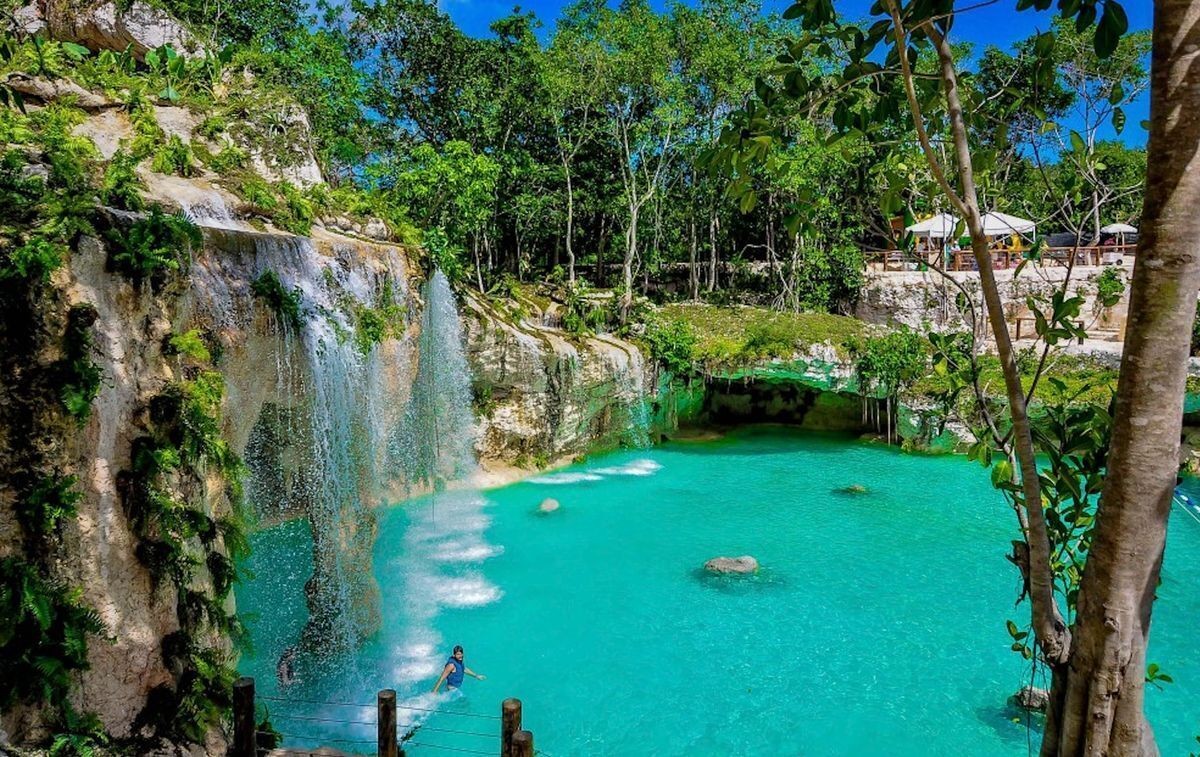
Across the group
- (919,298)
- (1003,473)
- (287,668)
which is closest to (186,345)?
(287,668)

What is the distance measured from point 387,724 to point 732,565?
7320 millimetres

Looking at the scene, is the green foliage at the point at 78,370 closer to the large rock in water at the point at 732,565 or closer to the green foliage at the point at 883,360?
the large rock in water at the point at 732,565

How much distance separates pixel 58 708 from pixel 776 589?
9.61m

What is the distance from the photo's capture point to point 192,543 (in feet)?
19.9

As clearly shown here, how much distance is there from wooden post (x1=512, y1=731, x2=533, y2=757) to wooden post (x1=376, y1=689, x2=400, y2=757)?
1.25 m

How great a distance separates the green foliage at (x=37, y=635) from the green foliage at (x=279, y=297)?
449 centimetres

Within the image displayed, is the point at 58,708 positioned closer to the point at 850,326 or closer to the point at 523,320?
the point at 523,320

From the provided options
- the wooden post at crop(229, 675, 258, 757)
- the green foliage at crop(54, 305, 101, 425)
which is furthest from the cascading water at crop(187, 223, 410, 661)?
the wooden post at crop(229, 675, 258, 757)

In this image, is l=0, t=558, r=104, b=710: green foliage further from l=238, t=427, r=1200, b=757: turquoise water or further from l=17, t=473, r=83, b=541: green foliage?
l=238, t=427, r=1200, b=757: turquoise water

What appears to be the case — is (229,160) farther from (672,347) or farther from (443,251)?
(672,347)

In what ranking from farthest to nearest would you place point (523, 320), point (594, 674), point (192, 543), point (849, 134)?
point (523, 320)
point (594, 674)
point (192, 543)
point (849, 134)

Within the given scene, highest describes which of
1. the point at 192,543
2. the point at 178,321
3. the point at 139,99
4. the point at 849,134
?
the point at 139,99

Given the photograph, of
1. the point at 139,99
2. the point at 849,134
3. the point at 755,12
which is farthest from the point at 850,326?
the point at 849,134

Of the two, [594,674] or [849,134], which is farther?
[594,674]
